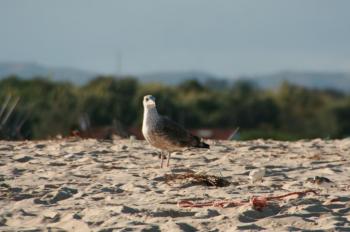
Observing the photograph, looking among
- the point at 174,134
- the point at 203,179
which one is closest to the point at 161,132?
the point at 174,134

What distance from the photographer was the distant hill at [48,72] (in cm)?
4247

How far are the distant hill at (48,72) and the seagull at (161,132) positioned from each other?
27.1 meters

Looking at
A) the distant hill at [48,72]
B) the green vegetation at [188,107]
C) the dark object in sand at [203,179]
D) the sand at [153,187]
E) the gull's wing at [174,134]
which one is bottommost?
the green vegetation at [188,107]

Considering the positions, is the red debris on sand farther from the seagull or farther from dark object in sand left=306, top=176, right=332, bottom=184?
the seagull

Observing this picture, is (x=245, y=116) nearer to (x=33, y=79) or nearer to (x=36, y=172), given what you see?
(x=33, y=79)

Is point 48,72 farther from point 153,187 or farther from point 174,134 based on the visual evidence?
point 153,187

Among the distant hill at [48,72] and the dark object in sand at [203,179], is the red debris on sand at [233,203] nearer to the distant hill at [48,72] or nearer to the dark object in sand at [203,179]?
the dark object in sand at [203,179]

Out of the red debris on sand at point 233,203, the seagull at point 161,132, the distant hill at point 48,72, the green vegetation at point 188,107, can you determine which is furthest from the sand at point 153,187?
the distant hill at point 48,72

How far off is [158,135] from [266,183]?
6.23ft

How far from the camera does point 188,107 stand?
6556 centimetres

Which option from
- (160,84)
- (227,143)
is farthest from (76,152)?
(160,84)

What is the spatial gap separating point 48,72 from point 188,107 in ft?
84.7

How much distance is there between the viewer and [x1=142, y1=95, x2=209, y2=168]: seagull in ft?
39.3

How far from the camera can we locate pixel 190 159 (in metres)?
12.7
